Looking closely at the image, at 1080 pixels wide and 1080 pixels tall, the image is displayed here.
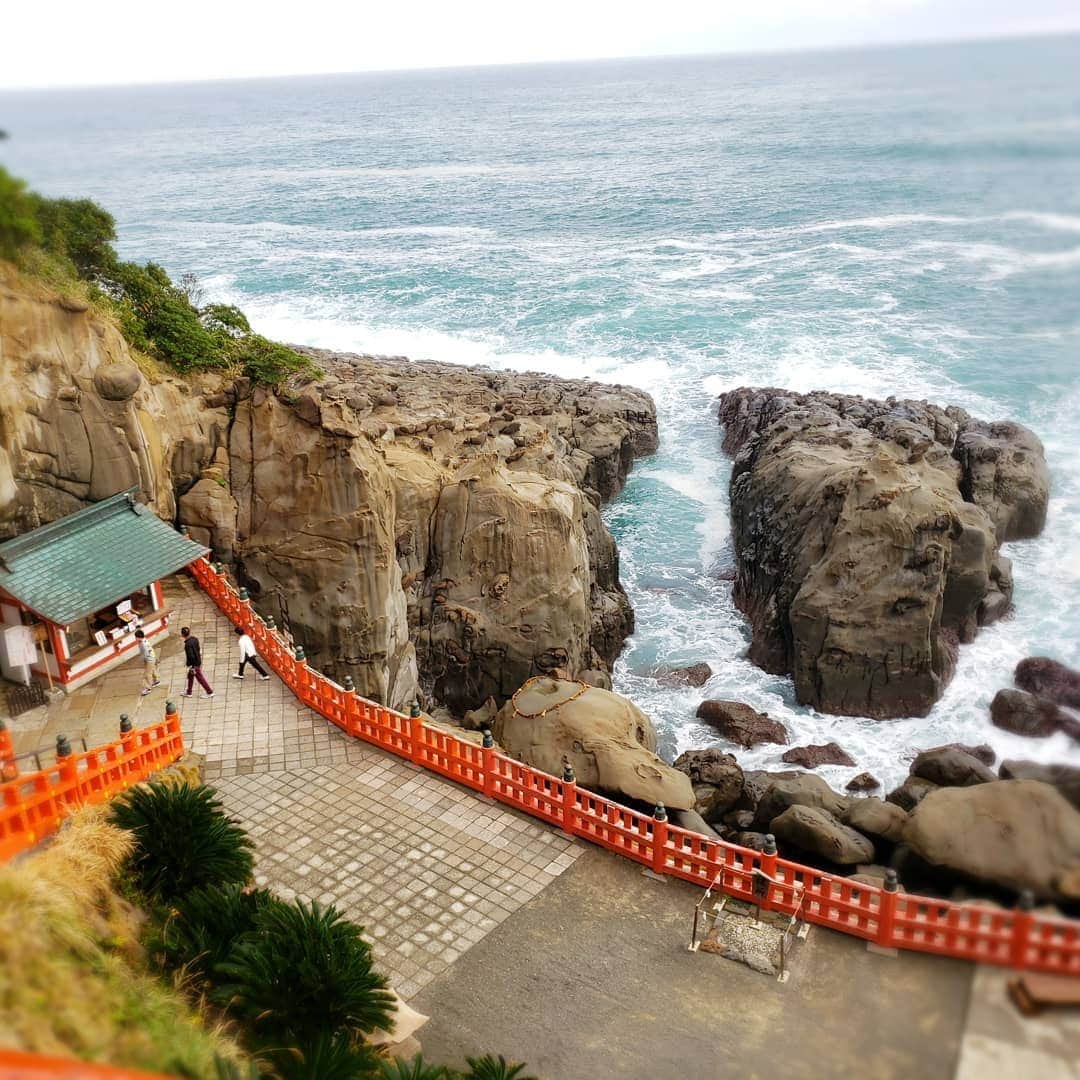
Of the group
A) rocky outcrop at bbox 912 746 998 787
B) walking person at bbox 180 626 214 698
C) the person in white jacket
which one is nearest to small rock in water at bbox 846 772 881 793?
rocky outcrop at bbox 912 746 998 787

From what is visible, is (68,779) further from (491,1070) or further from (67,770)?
(491,1070)

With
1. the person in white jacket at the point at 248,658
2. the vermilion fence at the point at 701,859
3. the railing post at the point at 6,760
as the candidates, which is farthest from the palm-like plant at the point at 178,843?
the person in white jacket at the point at 248,658

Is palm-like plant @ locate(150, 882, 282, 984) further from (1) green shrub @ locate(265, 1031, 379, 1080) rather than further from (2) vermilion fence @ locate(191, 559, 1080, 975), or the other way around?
(2) vermilion fence @ locate(191, 559, 1080, 975)

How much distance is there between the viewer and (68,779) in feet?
51.3

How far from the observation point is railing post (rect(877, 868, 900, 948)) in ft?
43.9

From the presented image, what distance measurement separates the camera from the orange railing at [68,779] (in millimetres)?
14961

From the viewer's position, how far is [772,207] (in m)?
97.2

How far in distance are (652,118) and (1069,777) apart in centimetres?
17612

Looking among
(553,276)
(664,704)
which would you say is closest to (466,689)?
(664,704)

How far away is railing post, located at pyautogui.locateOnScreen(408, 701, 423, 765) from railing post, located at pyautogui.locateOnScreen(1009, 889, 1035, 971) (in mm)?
11405

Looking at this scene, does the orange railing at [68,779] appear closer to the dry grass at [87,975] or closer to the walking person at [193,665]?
the dry grass at [87,975]

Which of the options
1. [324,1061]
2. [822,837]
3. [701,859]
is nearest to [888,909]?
[701,859]

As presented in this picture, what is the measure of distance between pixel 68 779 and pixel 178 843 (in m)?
2.34

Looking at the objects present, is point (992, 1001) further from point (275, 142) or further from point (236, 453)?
point (275, 142)
